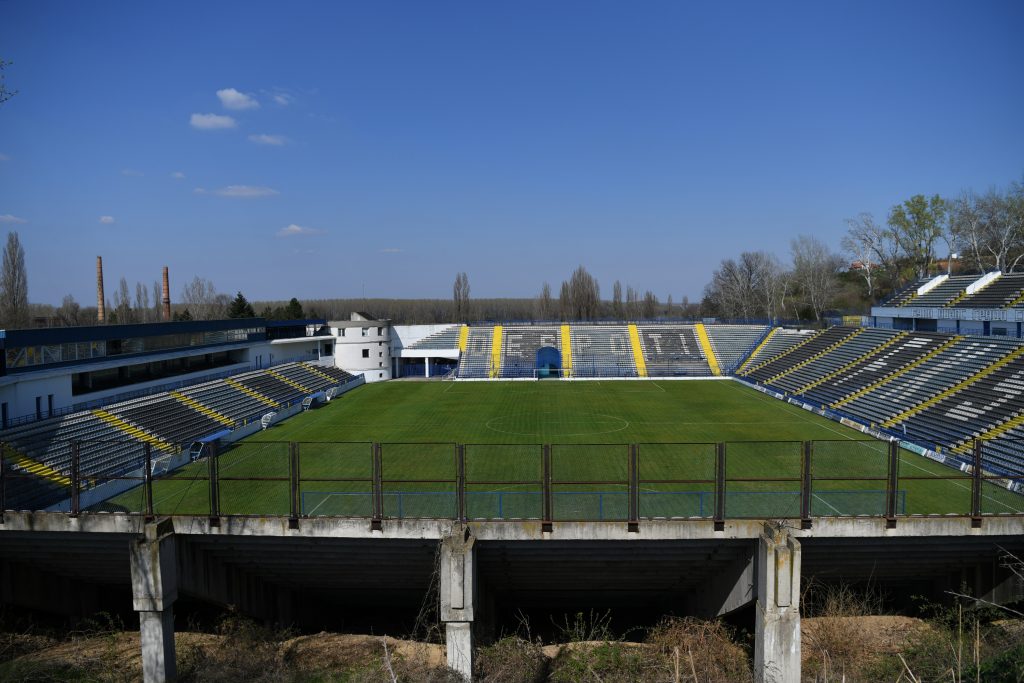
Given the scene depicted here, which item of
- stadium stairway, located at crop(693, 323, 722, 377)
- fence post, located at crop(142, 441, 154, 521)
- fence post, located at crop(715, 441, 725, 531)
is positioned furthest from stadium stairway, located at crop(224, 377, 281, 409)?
stadium stairway, located at crop(693, 323, 722, 377)

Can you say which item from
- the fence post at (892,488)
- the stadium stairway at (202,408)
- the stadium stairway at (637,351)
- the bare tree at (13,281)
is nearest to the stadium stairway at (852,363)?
the stadium stairway at (637,351)

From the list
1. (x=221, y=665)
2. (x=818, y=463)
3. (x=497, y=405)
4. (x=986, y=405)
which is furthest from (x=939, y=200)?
(x=221, y=665)

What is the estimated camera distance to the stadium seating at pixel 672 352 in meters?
54.9

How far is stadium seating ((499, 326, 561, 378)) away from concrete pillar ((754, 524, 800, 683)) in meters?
41.9

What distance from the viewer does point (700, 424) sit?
3375cm

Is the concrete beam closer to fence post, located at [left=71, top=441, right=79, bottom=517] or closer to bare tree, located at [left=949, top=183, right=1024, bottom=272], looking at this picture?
fence post, located at [left=71, top=441, right=79, bottom=517]

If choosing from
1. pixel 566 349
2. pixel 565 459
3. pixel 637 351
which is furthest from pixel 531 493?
pixel 637 351

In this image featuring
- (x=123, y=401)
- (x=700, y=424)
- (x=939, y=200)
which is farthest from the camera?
(x=939, y=200)

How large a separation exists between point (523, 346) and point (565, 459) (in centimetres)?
3443

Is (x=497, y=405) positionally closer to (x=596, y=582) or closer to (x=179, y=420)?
(x=179, y=420)

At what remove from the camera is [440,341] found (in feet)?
196

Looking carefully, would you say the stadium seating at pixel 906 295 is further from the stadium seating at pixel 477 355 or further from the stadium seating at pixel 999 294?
the stadium seating at pixel 477 355

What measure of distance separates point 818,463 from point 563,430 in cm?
1405

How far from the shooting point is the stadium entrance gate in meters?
55.0
